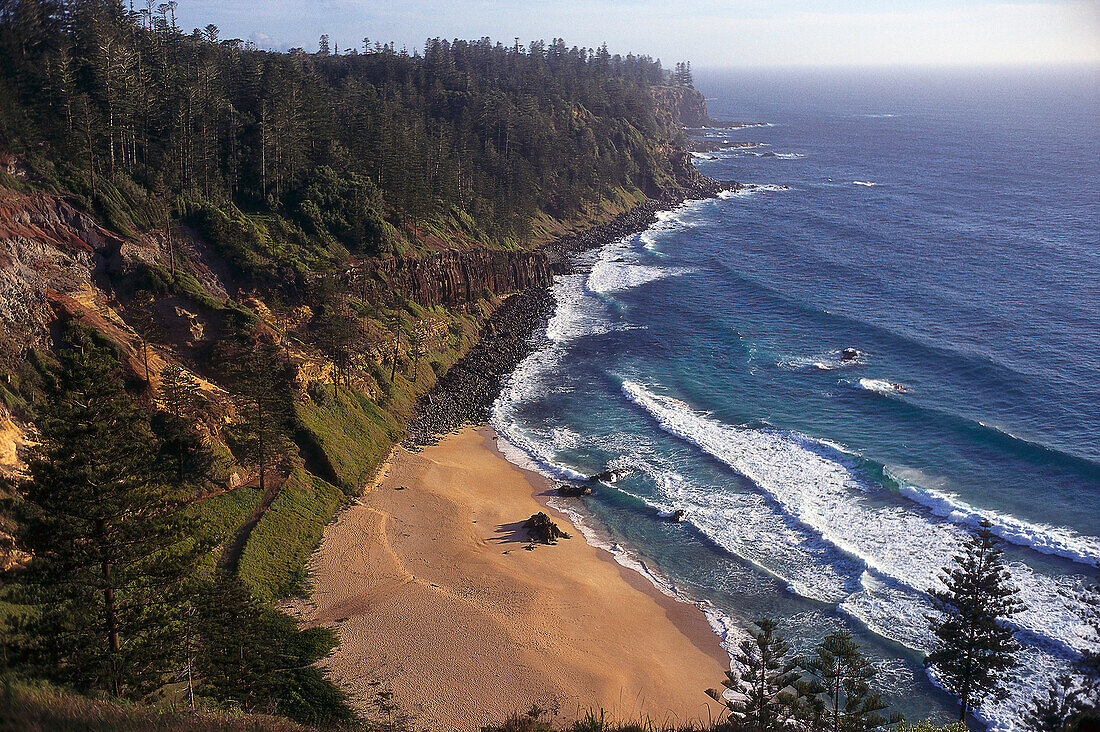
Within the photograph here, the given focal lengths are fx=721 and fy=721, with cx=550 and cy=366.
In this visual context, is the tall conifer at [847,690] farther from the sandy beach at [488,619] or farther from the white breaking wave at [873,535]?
the white breaking wave at [873,535]

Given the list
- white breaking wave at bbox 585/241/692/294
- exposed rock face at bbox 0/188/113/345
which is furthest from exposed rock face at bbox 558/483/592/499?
white breaking wave at bbox 585/241/692/294

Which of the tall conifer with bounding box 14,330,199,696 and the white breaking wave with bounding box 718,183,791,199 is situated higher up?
the white breaking wave with bounding box 718,183,791,199

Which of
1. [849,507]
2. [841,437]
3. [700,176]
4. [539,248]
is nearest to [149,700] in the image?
[849,507]

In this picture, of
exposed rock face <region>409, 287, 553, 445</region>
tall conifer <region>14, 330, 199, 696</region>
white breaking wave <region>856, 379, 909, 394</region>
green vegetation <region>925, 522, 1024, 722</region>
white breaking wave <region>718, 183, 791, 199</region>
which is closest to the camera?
tall conifer <region>14, 330, 199, 696</region>

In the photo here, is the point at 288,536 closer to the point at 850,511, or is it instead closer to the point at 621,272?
the point at 850,511

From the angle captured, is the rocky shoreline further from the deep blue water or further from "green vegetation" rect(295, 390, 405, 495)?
"green vegetation" rect(295, 390, 405, 495)

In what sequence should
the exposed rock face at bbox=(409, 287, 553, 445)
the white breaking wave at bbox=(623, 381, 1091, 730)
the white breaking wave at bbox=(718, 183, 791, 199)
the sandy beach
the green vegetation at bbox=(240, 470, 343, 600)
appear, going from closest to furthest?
the sandy beach → the white breaking wave at bbox=(623, 381, 1091, 730) → the green vegetation at bbox=(240, 470, 343, 600) → the exposed rock face at bbox=(409, 287, 553, 445) → the white breaking wave at bbox=(718, 183, 791, 199)

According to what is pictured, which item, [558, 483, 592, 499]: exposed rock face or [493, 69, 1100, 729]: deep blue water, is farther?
[558, 483, 592, 499]: exposed rock face
